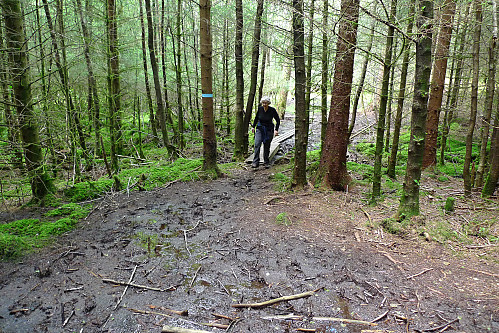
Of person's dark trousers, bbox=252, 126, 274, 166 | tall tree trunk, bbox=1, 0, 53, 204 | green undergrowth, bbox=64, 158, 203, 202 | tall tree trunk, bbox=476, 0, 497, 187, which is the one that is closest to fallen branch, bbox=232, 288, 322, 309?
tall tree trunk, bbox=1, 0, 53, 204

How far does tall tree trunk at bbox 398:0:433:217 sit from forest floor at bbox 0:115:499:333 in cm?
40

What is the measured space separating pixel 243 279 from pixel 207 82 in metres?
5.31

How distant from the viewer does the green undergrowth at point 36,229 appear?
367cm

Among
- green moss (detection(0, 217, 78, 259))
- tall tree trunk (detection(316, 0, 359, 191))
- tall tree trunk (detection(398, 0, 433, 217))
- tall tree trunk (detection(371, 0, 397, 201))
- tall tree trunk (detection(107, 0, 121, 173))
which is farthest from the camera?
tall tree trunk (detection(107, 0, 121, 173))

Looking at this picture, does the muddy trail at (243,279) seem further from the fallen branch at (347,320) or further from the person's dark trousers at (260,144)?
the person's dark trousers at (260,144)

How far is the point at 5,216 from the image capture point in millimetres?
4805

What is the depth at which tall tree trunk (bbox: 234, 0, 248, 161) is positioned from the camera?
8.70 m

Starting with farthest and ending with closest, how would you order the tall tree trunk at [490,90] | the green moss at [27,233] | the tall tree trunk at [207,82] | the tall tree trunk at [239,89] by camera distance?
the tall tree trunk at [239,89] → the tall tree trunk at [207,82] → the tall tree trunk at [490,90] → the green moss at [27,233]

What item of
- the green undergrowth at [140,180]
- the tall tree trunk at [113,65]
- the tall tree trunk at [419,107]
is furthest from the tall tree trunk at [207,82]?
the tall tree trunk at [419,107]

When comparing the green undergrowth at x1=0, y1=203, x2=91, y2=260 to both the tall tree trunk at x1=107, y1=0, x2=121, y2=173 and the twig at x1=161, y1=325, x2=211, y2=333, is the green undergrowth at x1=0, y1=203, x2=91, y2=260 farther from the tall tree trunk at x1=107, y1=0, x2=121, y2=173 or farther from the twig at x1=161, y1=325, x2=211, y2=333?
the tall tree trunk at x1=107, y1=0, x2=121, y2=173

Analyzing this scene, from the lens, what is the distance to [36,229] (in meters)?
4.25

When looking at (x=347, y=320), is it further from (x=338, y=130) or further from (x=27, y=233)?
(x=27, y=233)

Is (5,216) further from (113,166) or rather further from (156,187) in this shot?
(113,166)

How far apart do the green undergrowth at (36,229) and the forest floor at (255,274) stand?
0.58 feet
